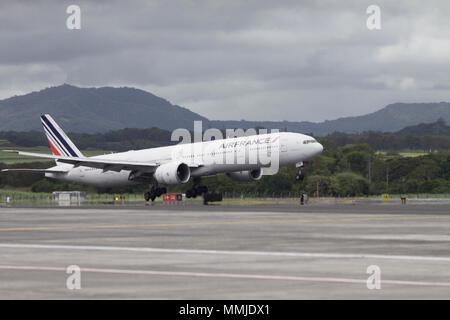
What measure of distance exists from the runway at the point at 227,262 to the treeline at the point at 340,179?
67.2 m

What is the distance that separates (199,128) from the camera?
112688 millimetres

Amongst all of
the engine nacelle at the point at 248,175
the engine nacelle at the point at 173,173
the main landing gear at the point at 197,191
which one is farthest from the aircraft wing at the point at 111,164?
the engine nacelle at the point at 248,175

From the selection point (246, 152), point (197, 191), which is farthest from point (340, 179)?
point (246, 152)

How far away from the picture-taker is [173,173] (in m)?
82.4

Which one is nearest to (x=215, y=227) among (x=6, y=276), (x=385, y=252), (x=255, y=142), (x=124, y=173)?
(x=385, y=252)

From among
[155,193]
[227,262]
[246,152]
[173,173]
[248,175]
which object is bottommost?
[227,262]

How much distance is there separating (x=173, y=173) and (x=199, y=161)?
2.83 metres

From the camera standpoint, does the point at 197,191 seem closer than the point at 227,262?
No

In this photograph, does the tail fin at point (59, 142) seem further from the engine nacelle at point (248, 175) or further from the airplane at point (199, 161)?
the engine nacelle at point (248, 175)

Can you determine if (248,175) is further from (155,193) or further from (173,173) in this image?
(155,193)

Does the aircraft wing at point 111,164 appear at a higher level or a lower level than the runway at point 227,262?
higher

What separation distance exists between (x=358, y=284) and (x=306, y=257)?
671cm

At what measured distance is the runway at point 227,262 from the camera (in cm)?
1773

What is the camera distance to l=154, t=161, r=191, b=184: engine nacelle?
82613 mm
